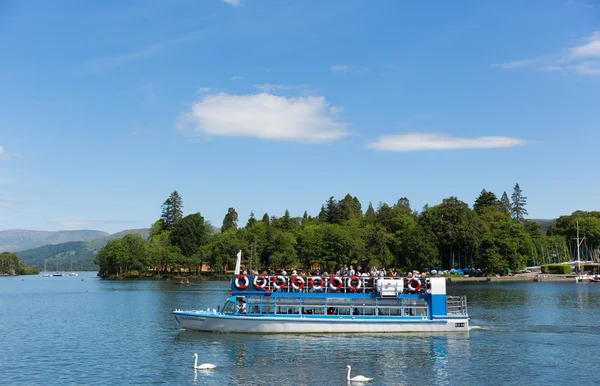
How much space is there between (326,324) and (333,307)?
5.67ft

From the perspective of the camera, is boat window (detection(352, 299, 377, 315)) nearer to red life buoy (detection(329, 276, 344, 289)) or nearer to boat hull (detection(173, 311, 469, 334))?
boat hull (detection(173, 311, 469, 334))

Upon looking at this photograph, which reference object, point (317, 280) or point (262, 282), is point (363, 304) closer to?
point (317, 280)

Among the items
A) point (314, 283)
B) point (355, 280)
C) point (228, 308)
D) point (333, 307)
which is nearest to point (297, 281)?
point (314, 283)

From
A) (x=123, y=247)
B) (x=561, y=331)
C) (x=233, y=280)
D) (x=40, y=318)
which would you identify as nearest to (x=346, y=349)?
(x=233, y=280)

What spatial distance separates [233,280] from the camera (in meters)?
48.7

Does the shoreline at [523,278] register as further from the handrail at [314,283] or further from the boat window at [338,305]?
the boat window at [338,305]

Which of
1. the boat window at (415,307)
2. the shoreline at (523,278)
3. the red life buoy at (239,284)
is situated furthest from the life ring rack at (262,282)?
the shoreline at (523,278)

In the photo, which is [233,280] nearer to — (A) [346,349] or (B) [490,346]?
(A) [346,349]

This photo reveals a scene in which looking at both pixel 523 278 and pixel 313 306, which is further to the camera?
pixel 523 278

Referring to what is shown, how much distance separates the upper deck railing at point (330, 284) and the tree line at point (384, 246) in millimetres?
105243

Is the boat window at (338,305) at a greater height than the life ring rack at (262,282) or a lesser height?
lesser

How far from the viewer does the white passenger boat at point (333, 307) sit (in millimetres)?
47688

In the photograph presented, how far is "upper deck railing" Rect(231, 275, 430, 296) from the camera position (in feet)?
159

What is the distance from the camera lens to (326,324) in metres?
47.6
